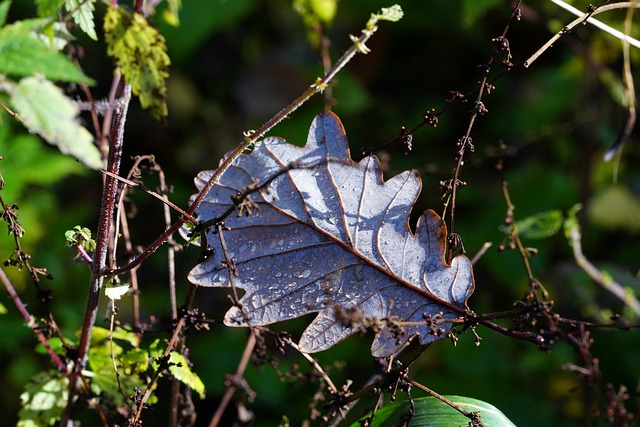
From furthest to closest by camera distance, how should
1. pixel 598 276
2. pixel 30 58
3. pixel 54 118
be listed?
pixel 598 276
pixel 30 58
pixel 54 118

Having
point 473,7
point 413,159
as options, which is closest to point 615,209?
point 413,159

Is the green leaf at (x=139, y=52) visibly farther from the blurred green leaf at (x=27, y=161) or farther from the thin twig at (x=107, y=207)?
the blurred green leaf at (x=27, y=161)

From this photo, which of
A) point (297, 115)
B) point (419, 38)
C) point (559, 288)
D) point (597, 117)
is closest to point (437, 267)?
point (559, 288)

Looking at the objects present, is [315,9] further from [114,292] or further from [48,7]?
[114,292]

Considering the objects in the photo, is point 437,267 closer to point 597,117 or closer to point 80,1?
point 80,1

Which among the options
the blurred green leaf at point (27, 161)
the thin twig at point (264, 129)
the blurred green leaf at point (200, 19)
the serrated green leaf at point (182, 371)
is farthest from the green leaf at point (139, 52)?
the blurred green leaf at point (200, 19)

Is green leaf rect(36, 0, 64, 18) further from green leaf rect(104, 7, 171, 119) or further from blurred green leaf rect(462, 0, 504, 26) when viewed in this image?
blurred green leaf rect(462, 0, 504, 26)
